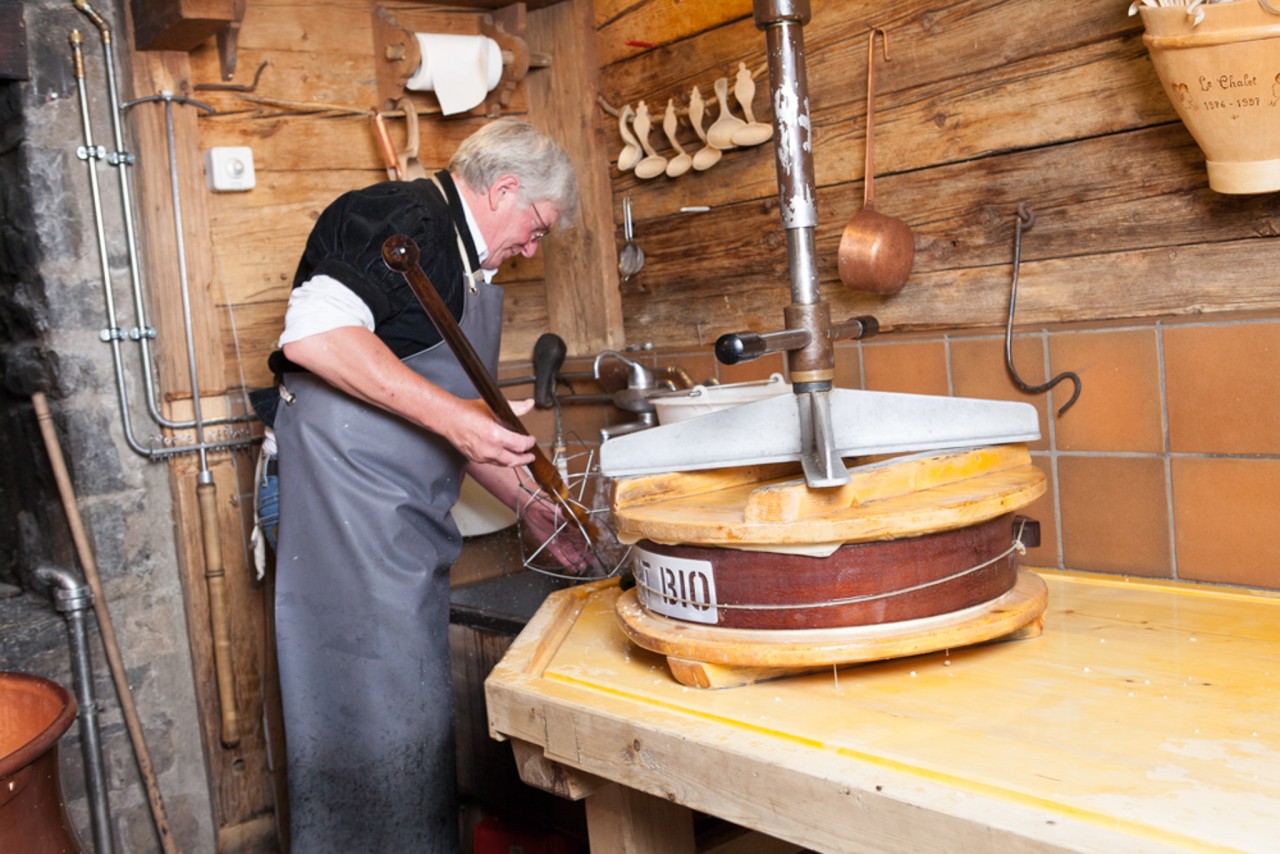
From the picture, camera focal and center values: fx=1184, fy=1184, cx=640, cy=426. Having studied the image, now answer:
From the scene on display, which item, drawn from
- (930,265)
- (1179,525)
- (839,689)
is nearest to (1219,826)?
(839,689)

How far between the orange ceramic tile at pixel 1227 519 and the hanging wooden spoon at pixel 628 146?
1.44 m

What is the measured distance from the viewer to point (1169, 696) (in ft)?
4.06

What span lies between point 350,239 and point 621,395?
0.74 m

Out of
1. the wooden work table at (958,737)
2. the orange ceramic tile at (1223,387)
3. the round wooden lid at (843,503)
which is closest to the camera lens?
the wooden work table at (958,737)

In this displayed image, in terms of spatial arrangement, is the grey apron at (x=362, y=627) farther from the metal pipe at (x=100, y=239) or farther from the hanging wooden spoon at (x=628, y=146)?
the hanging wooden spoon at (x=628, y=146)

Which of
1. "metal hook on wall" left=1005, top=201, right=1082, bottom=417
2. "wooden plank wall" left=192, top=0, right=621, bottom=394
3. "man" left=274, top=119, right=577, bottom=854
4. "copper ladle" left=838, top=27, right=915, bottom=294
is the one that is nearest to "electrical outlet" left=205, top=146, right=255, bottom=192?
"wooden plank wall" left=192, top=0, right=621, bottom=394

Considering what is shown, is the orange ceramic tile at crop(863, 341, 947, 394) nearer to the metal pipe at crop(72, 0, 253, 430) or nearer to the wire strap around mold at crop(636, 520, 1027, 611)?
the wire strap around mold at crop(636, 520, 1027, 611)

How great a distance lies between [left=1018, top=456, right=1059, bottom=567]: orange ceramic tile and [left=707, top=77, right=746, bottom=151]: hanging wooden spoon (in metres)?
0.94

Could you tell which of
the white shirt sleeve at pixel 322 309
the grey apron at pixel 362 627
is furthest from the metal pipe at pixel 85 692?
the white shirt sleeve at pixel 322 309

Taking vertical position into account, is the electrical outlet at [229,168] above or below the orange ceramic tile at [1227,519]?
above

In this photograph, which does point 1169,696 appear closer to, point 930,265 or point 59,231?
point 930,265

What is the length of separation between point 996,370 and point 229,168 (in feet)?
5.58

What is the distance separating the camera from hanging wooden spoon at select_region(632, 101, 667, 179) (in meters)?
2.71

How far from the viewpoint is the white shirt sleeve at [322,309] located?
2.00m
